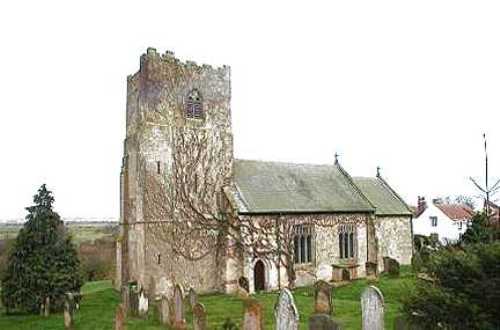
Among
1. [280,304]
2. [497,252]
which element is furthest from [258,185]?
[497,252]

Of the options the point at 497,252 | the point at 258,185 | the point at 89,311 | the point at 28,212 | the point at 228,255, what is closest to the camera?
the point at 497,252

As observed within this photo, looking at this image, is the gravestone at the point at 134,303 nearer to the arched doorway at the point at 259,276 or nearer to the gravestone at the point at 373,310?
the arched doorway at the point at 259,276

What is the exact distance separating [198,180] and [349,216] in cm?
968

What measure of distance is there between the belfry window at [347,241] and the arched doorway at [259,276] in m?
5.59

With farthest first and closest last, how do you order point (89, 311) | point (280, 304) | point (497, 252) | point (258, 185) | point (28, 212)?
point (258, 185) → point (28, 212) → point (89, 311) → point (280, 304) → point (497, 252)

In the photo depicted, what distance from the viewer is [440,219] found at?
178 ft

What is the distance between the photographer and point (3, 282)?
22656 mm

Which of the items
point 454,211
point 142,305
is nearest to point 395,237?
point 142,305

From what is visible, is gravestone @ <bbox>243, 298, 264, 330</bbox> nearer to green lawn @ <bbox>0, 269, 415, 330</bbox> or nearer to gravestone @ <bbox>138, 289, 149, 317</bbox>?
green lawn @ <bbox>0, 269, 415, 330</bbox>

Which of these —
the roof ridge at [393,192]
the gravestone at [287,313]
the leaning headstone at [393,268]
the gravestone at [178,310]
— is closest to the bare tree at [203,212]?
the leaning headstone at [393,268]

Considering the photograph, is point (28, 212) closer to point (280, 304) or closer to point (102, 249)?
point (280, 304)

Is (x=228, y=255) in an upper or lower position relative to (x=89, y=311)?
upper

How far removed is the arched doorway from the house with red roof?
3188 centimetres

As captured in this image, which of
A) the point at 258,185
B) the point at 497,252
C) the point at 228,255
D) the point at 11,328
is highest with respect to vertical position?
the point at 258,185
